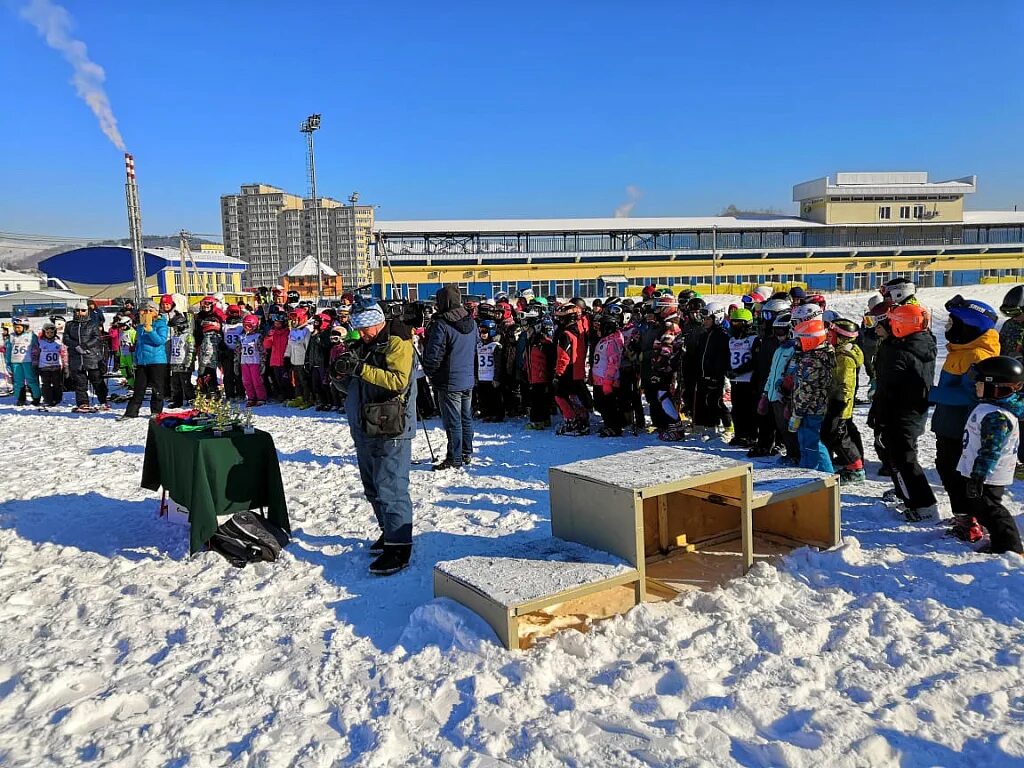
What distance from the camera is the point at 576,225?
57.6 meters

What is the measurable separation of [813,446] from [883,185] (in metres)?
63.9

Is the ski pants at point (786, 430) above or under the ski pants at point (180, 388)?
under

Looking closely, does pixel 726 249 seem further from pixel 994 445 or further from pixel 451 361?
pixel 994 445

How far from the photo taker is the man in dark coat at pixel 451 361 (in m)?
8.03

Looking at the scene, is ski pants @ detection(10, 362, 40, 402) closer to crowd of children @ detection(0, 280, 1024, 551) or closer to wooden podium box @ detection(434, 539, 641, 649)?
crowd of children @ detection(0, 280, 1024, 551)

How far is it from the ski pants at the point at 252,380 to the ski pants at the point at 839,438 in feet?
32.6

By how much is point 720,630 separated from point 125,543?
4.63 m

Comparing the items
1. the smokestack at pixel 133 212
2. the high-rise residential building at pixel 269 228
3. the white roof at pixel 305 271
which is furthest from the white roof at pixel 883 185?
the high-rise residential building at pixel 269 228

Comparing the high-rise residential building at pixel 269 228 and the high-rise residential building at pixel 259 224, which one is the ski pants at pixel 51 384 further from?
the high-rise residential building at pixel 259 224

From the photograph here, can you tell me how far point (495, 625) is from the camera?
12.7ft

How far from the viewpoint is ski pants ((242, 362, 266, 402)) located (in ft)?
43.8

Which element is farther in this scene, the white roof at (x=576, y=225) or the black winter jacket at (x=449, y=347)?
the white roof at (x=576, y=225)

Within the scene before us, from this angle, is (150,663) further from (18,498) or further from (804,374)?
(804,374)

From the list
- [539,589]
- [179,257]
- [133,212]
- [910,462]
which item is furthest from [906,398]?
[179,257]
